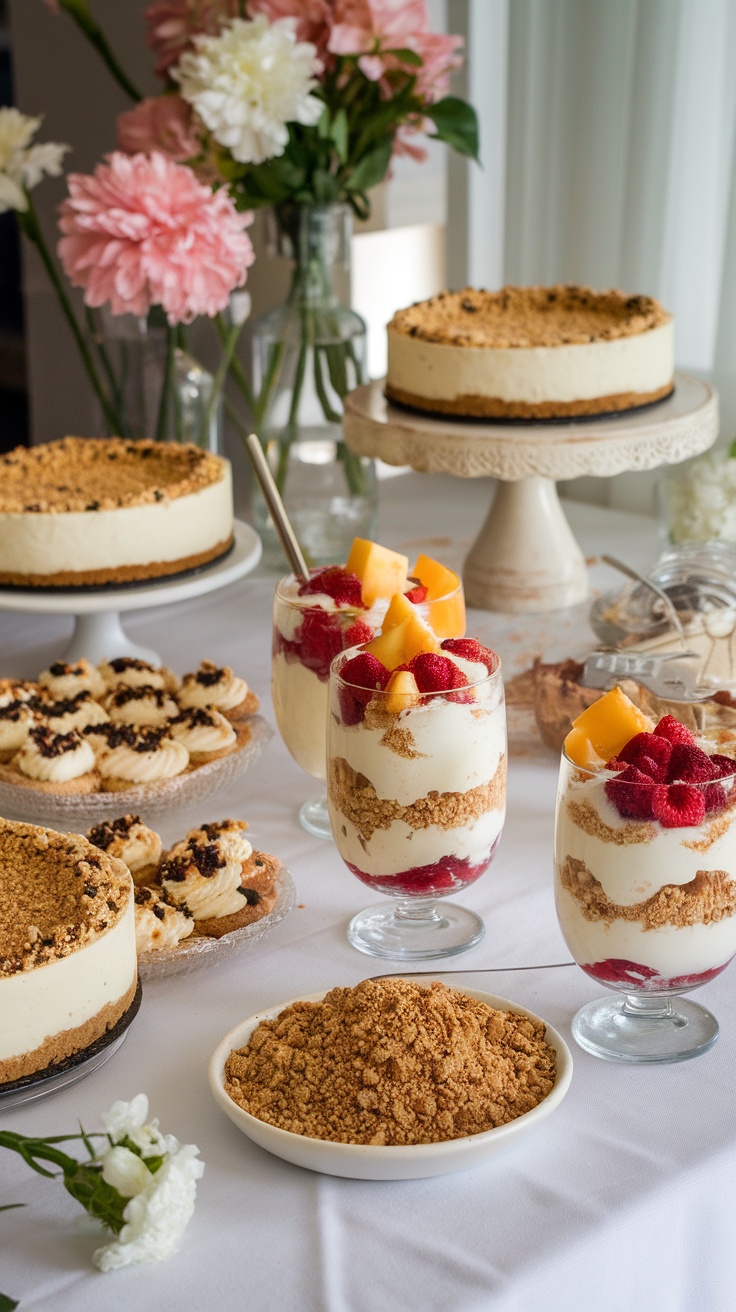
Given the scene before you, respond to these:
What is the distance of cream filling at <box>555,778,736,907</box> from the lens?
2.88ft

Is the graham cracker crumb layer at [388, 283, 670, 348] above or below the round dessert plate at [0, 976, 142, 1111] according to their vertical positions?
above

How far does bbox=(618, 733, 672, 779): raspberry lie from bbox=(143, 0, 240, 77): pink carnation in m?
1.38

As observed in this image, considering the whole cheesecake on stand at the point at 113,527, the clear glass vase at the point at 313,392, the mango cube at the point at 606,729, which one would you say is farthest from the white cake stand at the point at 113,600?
the mango cube at the point at 606,729

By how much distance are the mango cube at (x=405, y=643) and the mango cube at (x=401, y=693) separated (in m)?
0.04

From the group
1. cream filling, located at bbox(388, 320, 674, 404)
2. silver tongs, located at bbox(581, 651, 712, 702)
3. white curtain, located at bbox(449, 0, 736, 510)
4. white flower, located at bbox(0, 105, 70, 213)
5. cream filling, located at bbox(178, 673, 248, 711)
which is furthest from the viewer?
white curtain, located at bbox(449, 0, 736, 510)

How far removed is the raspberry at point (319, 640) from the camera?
1.20 m

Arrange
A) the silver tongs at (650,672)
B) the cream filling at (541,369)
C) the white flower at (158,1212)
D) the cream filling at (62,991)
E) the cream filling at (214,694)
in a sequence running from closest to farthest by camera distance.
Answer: the white flower at (158,1212) < the cream filling at (62,991) < the silver tongs at (650,672) < the cream filling at (214,694) < the cream filling at (541,369)

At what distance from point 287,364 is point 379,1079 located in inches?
53.5

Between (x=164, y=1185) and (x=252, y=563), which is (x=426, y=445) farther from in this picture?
(x=164, y=1185)

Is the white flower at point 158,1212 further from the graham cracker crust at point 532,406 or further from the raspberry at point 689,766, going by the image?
the graham cracker crust at point 532,406

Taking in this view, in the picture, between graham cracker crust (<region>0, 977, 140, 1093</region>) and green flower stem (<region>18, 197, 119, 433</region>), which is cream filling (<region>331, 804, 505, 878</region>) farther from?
green flower stem (<region>18, 197, 119, 433</region>)

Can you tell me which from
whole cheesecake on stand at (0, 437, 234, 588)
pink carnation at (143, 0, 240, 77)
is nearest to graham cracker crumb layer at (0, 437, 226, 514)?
whole cheesecake on stand at (0, 437, 234, 588)

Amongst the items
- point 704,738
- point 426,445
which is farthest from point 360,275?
point 704,738

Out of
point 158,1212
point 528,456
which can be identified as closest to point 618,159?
point 528,456
